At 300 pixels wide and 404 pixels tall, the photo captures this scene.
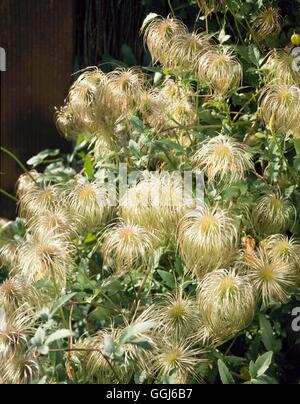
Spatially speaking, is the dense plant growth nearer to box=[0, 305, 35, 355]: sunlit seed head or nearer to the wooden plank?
box=[0, 305, 35, 355]: sunlit seed head

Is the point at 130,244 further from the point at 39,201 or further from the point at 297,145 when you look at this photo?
the point at 297,145

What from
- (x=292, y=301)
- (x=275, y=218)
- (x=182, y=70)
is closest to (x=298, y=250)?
(x=275, y=218)

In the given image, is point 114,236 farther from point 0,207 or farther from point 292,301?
point 0,207

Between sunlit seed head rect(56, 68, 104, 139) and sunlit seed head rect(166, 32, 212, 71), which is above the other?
sunlit seed head rect(166, 32, 212, 71)

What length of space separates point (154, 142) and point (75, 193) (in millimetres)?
272

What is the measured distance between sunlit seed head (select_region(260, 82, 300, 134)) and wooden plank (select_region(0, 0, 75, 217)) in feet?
4.82

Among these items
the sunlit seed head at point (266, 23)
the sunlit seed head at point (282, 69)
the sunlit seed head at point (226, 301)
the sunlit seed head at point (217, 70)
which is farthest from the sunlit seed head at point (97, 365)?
the sunlit seed head at point (266, 23)

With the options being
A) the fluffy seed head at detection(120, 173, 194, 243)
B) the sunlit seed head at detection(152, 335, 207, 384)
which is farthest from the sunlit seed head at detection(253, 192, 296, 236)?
the sunlit seed head at detection(152, 335, 207, 384)

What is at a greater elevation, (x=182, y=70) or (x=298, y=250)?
(x=182, y=70)

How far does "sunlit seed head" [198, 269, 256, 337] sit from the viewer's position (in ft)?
6.39

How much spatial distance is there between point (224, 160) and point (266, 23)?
736mm

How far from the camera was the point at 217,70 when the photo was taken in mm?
2352

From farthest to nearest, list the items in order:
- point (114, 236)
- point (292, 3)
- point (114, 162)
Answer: point (292, 3) < point (114, 162) < point (114, 236)

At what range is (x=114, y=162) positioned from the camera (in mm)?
2670
